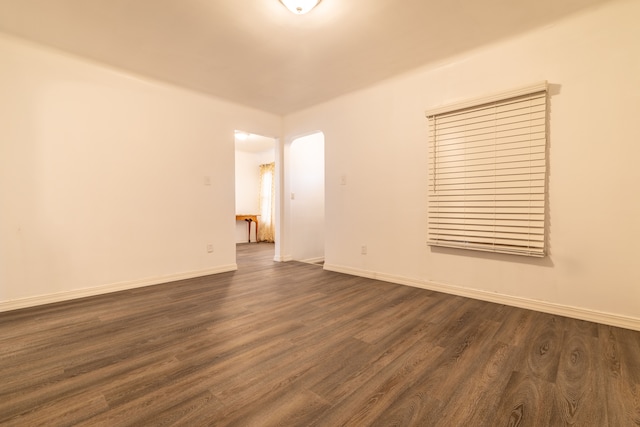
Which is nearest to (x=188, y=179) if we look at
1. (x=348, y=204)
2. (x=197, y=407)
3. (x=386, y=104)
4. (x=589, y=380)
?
(x=348, y=204)

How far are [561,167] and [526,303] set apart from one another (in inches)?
48.9

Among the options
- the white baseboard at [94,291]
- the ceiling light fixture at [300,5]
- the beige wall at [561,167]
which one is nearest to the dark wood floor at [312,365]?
the white baseboard at [94,291]

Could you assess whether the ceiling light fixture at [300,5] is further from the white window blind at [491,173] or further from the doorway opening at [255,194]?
the doorway opening at [255,194]

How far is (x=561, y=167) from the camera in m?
2.34

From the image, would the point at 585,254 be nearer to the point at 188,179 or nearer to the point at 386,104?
the point at 386,104

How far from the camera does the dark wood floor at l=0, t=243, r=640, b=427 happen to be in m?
1.23

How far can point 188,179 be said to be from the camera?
3639 mm

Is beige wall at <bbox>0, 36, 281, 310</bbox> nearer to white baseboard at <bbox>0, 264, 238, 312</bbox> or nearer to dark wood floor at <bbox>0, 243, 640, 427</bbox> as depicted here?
white baseboard at <bbox>0, 264, 238, 312</bbox>

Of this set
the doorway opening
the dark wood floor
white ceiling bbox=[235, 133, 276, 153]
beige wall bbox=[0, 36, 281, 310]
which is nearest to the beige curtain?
the doorway opening

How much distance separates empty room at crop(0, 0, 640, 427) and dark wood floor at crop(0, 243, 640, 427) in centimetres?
2

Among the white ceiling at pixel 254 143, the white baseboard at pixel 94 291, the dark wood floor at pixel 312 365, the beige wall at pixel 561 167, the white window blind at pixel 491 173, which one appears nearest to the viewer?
the dark wood floor at pixel 312 365

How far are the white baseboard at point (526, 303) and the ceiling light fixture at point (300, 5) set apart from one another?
2859 millimetres

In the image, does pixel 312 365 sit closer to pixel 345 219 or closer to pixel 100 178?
pixel 345 219

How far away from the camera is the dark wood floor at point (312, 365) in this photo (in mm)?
1226
